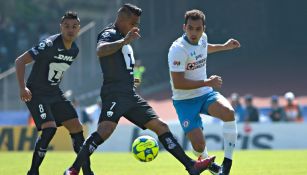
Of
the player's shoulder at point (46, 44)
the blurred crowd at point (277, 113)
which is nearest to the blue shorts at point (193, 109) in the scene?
the player's shoulder at point (46, 44)

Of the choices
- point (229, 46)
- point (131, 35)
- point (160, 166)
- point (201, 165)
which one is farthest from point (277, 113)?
point (131, 35)

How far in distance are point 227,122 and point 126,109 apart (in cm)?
144

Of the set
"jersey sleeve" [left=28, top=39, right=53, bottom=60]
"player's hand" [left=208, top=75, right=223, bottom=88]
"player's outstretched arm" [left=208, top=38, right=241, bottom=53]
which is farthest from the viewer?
"player's outstretched arm" [left=208, top=38, right=241, bottom=53]

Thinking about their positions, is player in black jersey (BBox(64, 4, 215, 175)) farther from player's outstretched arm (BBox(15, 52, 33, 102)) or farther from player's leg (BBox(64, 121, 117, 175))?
player's outstretched arm (BBox(15, 52, 33, 102))

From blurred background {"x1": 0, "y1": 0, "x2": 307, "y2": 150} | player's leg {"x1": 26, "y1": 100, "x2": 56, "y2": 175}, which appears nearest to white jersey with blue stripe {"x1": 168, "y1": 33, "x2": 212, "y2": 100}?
player's leg {"x1": 26, "y1": 100, "x2": 56, "y2": 175}

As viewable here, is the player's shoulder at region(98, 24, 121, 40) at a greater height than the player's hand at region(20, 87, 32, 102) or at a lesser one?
greater

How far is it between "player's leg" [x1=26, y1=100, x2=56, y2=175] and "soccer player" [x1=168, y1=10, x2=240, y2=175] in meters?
1.80

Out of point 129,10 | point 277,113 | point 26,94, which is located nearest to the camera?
point 129,10

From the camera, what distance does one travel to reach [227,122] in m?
11.6

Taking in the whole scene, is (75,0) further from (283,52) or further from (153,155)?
(153,155)

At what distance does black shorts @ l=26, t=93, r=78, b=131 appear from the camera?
12.1 metres

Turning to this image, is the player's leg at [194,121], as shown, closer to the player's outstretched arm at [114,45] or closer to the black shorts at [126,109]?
the black shorts at [126,109]

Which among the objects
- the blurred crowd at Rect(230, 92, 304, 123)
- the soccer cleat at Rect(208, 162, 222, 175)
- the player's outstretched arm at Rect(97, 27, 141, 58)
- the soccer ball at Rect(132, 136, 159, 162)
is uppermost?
the player's outstretched arm at Rect(97, 27, 141, 58)

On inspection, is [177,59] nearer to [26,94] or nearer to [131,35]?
[131,35]
